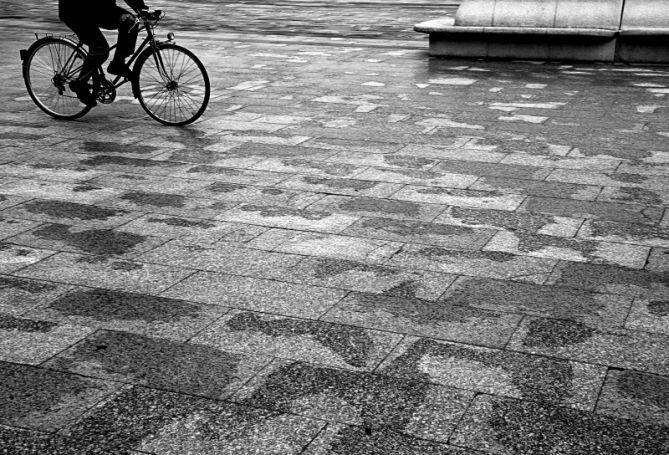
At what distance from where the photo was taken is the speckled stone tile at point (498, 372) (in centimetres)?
382

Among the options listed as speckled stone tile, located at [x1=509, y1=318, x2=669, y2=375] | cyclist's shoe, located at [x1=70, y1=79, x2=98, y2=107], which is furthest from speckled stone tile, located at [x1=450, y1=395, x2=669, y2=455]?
cyclist's shoe, located at [x1=70, y1=79, x2=98, y2=107]

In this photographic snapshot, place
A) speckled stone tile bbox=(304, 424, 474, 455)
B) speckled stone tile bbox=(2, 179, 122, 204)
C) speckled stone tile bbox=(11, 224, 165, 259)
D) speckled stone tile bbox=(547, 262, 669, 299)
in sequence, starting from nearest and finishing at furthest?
1. speckled stone tile bbox=(304, 424, 474, 455)
2. speckled stone tile bbox=(547, 262, 669, 299)
3. speckled stone tile bbox=(11, 224, 165, 259)
4. speckled stone tile bbox=(2, 179, 122, 204)

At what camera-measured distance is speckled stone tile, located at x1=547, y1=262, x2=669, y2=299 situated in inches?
193

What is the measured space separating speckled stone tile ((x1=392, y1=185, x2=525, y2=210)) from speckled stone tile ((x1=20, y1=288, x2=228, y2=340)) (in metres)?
2.34

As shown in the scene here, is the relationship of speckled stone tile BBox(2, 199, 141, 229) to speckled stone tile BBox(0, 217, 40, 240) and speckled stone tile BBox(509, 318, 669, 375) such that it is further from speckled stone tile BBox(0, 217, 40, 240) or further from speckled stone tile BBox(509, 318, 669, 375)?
speckled stone tile BBox(509, 318, 669, 375)

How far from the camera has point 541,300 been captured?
478 cm

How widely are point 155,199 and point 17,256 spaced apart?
135 centimetres

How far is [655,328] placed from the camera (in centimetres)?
443

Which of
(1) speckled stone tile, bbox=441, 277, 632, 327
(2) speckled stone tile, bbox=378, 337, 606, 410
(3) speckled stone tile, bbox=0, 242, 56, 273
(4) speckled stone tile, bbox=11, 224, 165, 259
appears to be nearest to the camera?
(2) speckled stone tile, bbox=378, 337, 606, 410

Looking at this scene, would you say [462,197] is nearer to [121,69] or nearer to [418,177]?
[418,177]

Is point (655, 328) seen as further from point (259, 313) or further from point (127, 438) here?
point (127, 438)

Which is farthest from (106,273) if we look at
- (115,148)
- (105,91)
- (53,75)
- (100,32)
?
(53,75)

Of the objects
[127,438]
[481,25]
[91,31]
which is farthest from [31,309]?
[481,25]

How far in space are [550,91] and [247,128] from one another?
3876 mm
